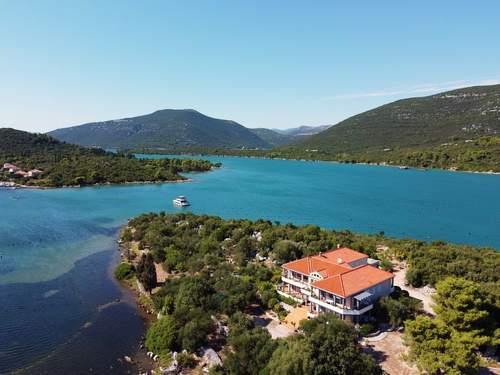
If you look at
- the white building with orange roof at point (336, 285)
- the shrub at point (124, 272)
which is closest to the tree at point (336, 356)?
the white building with orange roof at point (336, 285)

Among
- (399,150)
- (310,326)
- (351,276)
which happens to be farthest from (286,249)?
(399,150)

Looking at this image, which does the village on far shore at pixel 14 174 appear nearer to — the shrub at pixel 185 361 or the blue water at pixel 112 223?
the blue water at pixel 112 223

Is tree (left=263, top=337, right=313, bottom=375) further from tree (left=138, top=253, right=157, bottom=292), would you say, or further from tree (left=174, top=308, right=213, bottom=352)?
tree (left=138, top=253, right=157, bottom=292)

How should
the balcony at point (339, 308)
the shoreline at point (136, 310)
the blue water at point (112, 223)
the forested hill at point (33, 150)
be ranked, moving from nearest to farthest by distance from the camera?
the shoreline at point (136, 310), the balcony at point (339, 308), the blue water at point (112, 223), the forested hill at point (33, 150)

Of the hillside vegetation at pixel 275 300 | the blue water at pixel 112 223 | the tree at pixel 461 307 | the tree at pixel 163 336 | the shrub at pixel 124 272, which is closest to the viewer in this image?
the hillside vegetation at pixel 275 300

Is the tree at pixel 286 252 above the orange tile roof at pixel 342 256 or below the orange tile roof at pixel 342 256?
below

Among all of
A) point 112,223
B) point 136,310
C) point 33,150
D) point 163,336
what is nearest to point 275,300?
point 163,336

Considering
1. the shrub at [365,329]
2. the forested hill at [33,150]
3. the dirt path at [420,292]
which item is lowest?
the dirt path at [420,292]

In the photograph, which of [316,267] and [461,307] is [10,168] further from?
[461,307]
